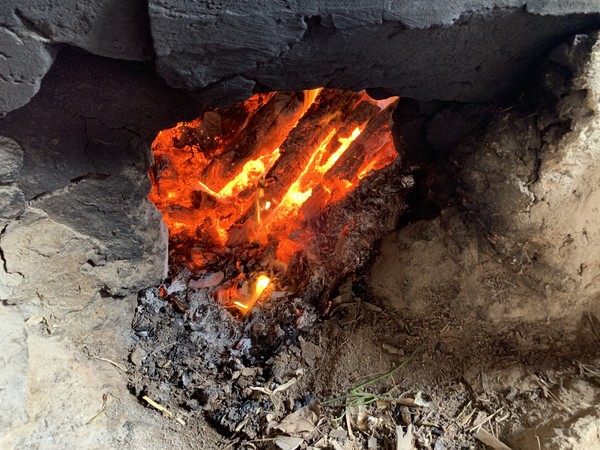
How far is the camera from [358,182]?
342cm

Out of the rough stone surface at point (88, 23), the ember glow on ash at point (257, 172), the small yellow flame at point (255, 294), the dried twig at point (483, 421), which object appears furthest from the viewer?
Answer: the ember glow on ash at point (257, 172)

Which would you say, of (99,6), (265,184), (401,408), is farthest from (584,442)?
(99,6)

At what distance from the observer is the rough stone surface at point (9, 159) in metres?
1.88

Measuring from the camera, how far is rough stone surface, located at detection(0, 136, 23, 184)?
6.18 ft

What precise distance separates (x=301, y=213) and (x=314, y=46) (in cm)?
172

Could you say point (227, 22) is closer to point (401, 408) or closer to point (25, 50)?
point (25, 50)

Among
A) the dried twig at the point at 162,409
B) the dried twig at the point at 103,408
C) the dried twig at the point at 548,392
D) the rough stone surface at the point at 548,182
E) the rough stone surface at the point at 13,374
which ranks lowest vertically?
the dried twig at the point at 162,409

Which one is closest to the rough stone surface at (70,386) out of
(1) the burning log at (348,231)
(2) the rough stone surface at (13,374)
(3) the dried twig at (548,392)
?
(2) the rough stone surface at (13,374)

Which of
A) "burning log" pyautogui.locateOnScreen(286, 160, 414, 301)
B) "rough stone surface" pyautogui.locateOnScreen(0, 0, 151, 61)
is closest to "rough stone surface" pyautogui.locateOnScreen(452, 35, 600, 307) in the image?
"burning log" pyautogui.locateOnScreen(286, 160, 414, 301)

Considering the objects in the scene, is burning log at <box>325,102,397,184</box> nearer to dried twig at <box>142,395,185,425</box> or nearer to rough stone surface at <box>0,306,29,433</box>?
dried twig at <box>142,395,185,425</box>

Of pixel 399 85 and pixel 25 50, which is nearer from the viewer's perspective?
pixel 25 50

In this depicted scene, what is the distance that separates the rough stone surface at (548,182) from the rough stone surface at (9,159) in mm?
2136

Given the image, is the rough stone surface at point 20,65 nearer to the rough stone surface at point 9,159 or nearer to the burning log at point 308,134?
the rough stone surface at point 9,159

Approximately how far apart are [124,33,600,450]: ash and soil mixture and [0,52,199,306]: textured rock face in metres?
0.57
